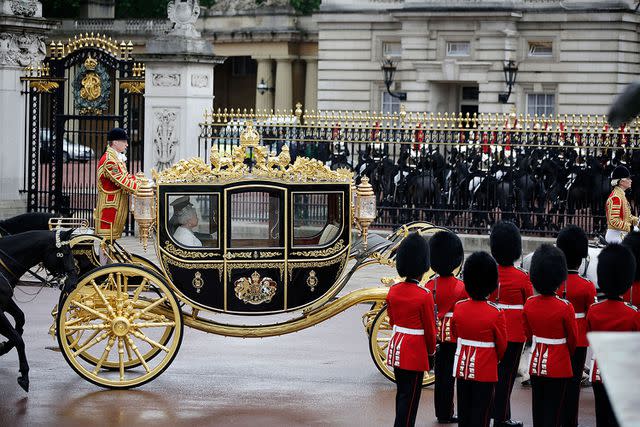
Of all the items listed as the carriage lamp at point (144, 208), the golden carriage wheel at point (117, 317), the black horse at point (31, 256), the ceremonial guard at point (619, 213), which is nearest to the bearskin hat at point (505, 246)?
the golden carriage wheel at point (117, 317)

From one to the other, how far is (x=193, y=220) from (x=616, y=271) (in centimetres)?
318

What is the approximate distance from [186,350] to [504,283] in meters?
3.20

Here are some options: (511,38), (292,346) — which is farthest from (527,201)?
(511,38)

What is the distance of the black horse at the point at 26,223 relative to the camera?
1032 centimetres

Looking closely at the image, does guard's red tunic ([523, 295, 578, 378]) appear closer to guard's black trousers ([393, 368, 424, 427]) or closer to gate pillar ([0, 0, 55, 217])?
guard's black trousers ([393, 368, 424, 427])

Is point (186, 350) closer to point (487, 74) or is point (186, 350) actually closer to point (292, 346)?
point (292, 346)

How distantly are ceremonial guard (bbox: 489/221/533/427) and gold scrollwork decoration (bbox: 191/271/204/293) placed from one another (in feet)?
6.80

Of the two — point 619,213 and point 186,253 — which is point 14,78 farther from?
point 186,253

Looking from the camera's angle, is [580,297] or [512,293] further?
[512,293]

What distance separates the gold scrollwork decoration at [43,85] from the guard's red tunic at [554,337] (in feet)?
36.7

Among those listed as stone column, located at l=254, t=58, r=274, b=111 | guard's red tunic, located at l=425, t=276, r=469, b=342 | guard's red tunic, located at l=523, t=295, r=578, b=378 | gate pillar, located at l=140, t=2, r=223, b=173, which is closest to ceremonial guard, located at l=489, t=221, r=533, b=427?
guard's red tunic, located at l=425, t=276, r=469, b=342

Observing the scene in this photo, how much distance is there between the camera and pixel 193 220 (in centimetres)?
938

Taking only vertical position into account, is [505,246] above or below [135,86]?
below

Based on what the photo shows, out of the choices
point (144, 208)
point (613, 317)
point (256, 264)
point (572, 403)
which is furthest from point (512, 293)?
point (144, 208)
